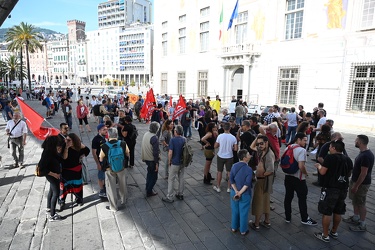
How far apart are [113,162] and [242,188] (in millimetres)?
2515

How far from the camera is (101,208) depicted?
17.2 ft

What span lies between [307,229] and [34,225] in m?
5.10

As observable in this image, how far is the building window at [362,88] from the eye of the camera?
1411cm

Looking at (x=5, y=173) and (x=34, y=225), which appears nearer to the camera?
(x=34, y=225)

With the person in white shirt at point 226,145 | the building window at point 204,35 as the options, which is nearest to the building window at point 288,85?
the building window at point 204,35

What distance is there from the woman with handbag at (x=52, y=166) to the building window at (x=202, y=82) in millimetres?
22224

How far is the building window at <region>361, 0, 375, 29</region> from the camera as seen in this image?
13711 mm

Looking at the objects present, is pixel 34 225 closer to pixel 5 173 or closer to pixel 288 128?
pixel 5 173

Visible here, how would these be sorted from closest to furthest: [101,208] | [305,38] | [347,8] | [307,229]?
[307,229] → [101,208] → [347,8] → [305,38]

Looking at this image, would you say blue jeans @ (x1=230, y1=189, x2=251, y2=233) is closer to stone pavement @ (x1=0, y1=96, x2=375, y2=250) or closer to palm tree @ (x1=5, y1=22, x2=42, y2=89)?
stone pavement @ (x1=0, y1=96, x2=375, y2=250)

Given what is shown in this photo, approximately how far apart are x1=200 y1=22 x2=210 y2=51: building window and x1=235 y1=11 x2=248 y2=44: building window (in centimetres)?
Answer: 403

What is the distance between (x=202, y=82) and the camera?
86.9 ft

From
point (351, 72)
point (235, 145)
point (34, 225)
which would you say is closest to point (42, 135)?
point (34, 225)

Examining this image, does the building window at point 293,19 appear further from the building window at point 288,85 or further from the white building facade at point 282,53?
the building window at point 288,85
